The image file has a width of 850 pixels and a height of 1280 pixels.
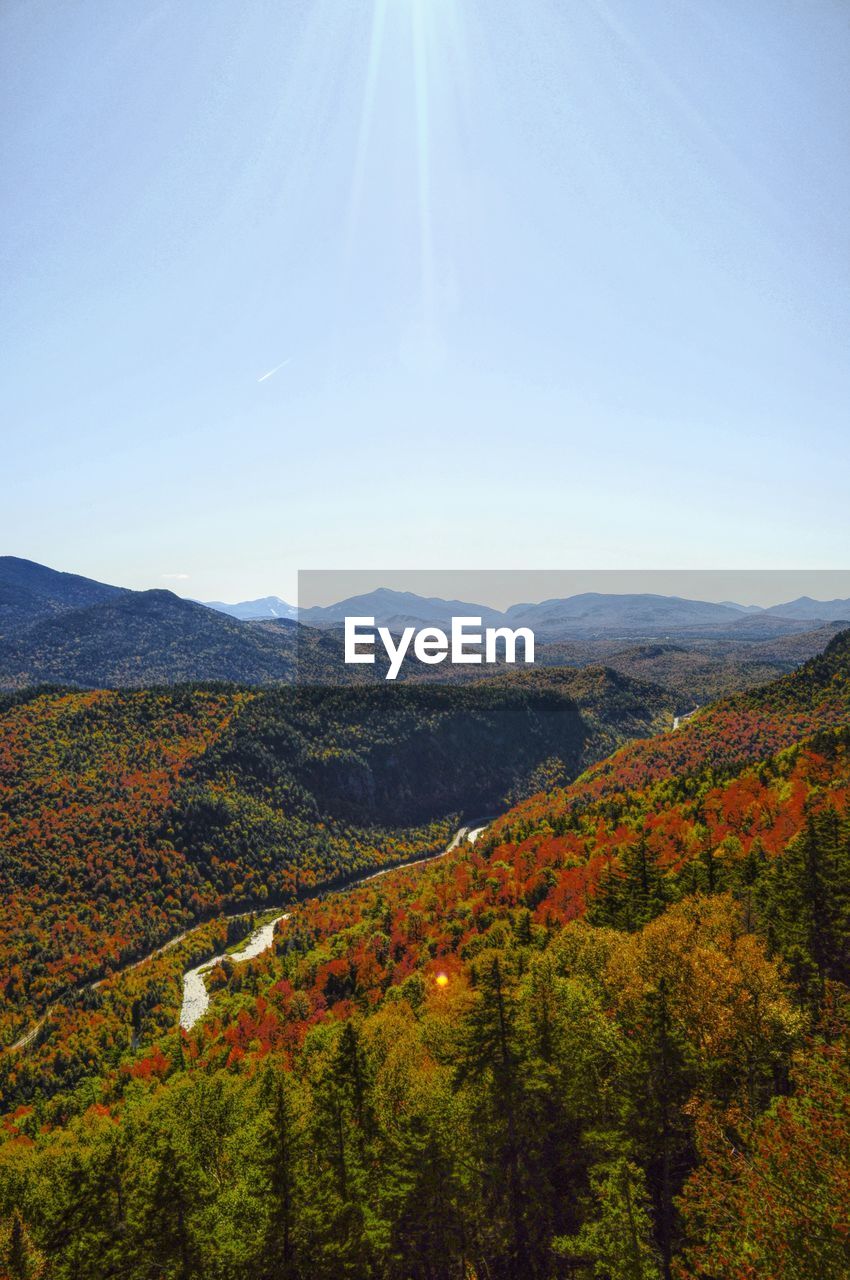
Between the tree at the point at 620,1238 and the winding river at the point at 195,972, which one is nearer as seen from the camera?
the tree at the point at 620,1238

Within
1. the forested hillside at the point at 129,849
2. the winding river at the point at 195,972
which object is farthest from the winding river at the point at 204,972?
the forested hillside at the point at 129,849

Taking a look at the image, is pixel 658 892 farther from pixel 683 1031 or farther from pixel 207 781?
pixel 207 781

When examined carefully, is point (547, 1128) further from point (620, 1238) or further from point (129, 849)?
point (129, 849)

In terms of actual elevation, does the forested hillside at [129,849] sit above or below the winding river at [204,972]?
above

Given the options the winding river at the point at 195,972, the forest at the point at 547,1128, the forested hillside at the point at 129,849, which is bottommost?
the winding river at the point at 195,972

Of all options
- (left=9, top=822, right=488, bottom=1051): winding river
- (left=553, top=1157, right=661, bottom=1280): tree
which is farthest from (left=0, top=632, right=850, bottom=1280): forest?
(left=9, top=822, right=488, bottom=1051): winding river

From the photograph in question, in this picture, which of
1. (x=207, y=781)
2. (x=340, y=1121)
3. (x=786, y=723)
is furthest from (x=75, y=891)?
(x=786, y=723)

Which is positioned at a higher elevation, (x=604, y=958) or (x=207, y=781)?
(x=604, y=958)

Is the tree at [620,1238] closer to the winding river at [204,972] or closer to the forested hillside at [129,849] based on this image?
the winding river at [204,972]

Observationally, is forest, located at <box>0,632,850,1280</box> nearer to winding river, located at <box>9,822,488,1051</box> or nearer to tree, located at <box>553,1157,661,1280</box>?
tree, located at <box>553,1157,661,1280</box>

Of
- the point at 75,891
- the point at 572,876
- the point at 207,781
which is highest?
the point at 572,876

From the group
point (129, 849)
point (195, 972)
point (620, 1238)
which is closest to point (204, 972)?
point (195, 972)
